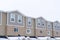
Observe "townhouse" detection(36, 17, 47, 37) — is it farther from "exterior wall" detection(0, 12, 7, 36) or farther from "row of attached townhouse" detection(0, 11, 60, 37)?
"exterior wall" detection(0, 12, 7, 36)

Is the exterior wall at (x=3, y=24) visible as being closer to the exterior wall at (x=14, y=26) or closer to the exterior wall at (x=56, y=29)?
the exterior wall at (x=14, y=26)

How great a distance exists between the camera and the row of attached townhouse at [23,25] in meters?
25.6

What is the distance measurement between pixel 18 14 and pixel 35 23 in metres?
6.07

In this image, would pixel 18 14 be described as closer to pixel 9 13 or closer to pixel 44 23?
pixel 9 13

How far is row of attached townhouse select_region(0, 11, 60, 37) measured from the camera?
25.6 m

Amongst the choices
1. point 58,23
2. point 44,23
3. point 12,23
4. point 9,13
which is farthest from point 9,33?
point 58,23

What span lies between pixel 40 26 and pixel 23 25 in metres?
6.36

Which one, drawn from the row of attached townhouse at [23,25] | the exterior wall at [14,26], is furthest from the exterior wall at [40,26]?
the exterior wall at [14,26]

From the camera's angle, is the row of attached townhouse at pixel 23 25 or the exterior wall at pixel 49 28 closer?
the row of attached townhouse at pixel 23 25

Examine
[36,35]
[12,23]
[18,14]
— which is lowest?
[36,35]

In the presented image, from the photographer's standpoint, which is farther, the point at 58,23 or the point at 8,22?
the point at 58,23

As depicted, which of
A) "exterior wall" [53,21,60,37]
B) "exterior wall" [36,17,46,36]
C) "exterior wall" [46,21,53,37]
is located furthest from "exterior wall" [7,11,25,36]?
"exterior wall" [53,21,60,37]

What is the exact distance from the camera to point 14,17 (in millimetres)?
26609

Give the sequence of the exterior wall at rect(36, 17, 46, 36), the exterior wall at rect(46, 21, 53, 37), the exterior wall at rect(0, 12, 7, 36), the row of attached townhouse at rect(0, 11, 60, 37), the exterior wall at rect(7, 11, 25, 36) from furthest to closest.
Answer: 1. the exterior wall at rect(46, 21, 53, 37)
2. the exterior wall at rect(36, 17, 46, 36)
3. the exterior wall at rect(7, 11, 25, 36)
4. the row of attached townhouse at rect(0, 11, 60, 37)
5. the exterior wall at rect(0, 12, 7, 36)
